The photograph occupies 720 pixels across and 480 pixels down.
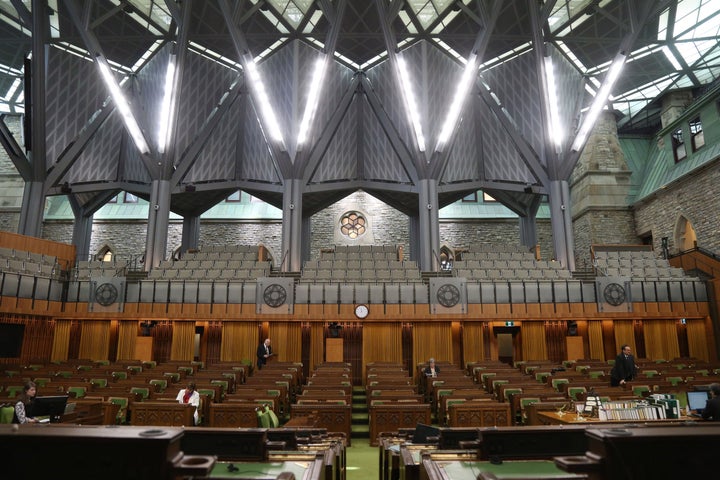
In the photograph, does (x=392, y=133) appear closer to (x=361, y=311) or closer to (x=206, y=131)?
(x=206, y=131)

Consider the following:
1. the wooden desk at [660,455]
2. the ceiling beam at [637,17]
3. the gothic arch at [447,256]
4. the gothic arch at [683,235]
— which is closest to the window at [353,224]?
the gothic arch at [447,256]

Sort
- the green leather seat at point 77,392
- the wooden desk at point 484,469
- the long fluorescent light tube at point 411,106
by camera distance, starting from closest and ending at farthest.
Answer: the wooden desk at point 484,469 < the green leather seat at point 77,392 < the long fluorescent light tube at point 411,106

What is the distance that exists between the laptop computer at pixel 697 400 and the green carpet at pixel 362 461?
4421 millimetres

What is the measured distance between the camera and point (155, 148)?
20.4m

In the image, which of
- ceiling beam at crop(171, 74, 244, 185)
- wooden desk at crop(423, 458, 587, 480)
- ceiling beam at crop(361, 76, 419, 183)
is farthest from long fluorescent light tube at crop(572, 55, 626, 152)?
wooden desk at crop(423, 458, 587, 480)

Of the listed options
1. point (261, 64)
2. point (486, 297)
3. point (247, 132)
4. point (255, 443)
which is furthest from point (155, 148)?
point (255, 443)

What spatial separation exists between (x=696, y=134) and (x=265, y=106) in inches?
734

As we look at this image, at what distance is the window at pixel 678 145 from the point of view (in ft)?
70.4

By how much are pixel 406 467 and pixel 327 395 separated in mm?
5263

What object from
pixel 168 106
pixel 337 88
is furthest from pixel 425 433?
pixel 337 88

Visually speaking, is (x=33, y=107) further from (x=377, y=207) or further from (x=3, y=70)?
(x=377, y=207)

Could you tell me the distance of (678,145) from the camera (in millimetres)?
21766

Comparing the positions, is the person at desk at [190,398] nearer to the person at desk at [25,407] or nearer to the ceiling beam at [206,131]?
the person at desk at [25,407]

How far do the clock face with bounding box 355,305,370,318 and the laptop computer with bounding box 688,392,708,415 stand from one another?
10.3m
